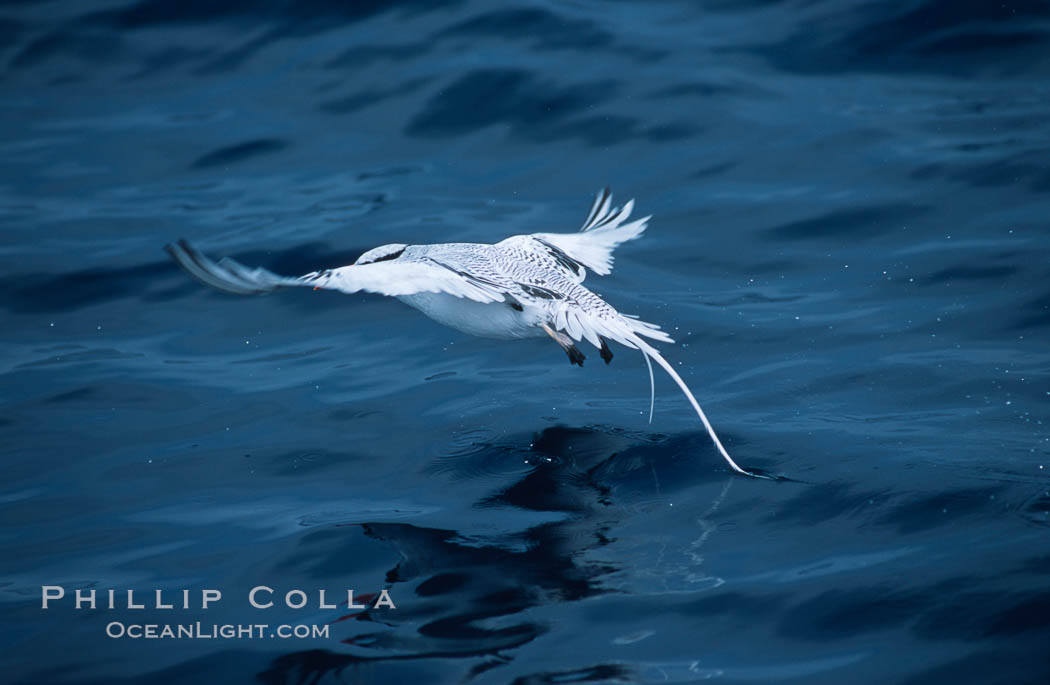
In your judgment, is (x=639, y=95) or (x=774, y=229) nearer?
(x=774, y=229)

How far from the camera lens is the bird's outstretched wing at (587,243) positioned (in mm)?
8617

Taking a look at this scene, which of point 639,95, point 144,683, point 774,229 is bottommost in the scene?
point 144,683

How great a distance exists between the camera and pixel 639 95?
13609 millimetres

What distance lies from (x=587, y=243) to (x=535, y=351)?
3.27 feet

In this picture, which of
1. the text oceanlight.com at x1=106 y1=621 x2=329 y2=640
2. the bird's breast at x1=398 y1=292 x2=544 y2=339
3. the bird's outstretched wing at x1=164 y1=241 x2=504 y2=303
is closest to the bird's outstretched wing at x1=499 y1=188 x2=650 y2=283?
the bird's breast at x1=398 y1=292 x2=544 y2=339

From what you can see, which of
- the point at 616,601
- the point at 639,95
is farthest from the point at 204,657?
the point at 639,95

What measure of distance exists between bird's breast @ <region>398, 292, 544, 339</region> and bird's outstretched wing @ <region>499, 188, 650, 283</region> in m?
0.66

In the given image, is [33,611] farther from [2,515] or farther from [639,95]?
[639,95]

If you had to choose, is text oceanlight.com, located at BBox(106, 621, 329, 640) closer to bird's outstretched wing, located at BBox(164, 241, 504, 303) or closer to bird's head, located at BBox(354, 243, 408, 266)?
bird's outstretched wing, located at BBox(164, 241, 504, 303)

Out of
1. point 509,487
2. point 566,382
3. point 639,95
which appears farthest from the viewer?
point 639,95

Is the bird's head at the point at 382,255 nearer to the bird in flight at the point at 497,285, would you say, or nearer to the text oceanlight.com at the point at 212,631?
the bird in flight at the point at 497,285

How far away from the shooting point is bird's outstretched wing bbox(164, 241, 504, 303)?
21.4 feet

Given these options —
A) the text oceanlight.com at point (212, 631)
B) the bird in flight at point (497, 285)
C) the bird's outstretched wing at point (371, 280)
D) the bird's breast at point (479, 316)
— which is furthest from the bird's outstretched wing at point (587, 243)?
the text oceanlight.com at point (212, 631)

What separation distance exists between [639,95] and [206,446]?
7.83 m
